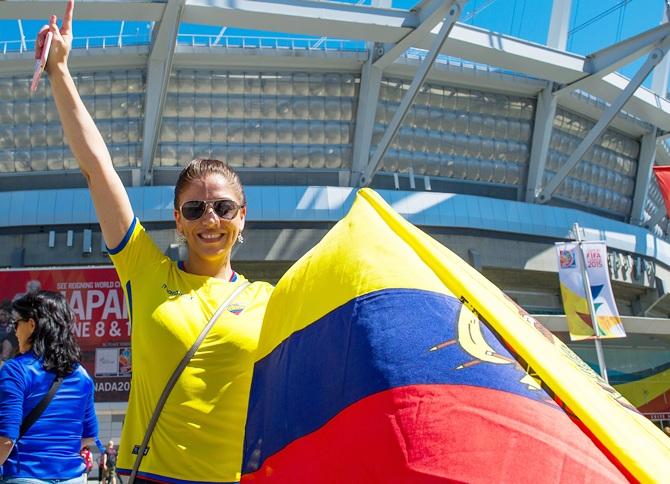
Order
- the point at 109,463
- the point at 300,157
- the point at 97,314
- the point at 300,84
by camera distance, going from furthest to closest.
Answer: the point at 300,157
the point at 300,84
the point at 109,463
the point at 97,314

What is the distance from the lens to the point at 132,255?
2264mm

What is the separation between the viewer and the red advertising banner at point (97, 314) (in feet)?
48.6

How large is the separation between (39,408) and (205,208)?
1683 millimetres

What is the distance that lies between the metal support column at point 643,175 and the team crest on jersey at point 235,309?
26.5 meters

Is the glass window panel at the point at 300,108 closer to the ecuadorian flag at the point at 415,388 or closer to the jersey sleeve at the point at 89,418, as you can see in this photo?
the jersey sleeve at the point at 89,418

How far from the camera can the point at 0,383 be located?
10.7ft

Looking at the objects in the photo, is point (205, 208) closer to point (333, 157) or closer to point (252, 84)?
point (252, 84)

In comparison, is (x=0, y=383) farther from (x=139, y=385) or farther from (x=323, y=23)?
(x=323, y=23)

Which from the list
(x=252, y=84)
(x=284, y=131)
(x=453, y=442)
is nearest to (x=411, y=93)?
(x=284, y=131)

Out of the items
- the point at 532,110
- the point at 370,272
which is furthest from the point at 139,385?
the point at 532,110

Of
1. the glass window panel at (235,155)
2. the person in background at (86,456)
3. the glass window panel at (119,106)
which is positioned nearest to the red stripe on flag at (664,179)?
the glass window panel at (235,155)

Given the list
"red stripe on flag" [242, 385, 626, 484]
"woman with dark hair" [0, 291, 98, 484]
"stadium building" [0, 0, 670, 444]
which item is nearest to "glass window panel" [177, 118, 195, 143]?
"stadium building" [0, 0, 670, 444]

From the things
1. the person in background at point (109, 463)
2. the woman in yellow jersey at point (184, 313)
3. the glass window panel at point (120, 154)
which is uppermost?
the glass window panel at point (120, 154)

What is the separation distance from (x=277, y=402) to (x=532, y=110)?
23.0m
